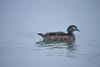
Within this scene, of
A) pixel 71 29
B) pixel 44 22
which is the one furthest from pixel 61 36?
pixel 44 22

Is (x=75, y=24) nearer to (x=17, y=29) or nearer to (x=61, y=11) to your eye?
(x=61, y=11)

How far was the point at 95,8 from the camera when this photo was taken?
2.91 m

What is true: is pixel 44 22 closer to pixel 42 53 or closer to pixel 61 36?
pixel 61 36

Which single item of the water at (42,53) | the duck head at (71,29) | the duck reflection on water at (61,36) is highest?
the duck head at (71,29)

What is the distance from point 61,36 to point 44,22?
257 millimetres

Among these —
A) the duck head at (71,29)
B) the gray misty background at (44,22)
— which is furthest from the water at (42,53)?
the duck head at (71,29)

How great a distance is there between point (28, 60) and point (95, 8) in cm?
94

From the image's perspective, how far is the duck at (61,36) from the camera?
2736mm

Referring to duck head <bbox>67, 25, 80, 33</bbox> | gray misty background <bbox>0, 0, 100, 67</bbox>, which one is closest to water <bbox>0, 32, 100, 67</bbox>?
gray misty background <bbox>0, 0, 100, 67</bbox>

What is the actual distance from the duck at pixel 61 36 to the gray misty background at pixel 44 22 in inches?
2.4

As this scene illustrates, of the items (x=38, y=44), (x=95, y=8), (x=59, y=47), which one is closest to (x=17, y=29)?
(x=38, y=44)

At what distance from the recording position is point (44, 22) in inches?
113

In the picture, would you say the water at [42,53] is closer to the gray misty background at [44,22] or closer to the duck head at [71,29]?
the gray misty background at [44,22]

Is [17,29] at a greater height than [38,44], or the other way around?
[17,29]
